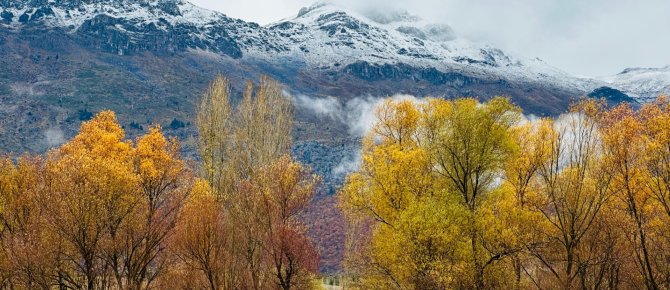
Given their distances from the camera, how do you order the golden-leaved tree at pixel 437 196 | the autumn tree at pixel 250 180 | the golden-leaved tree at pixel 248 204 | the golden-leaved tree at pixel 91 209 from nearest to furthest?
the golden-leaved tree at pixel 437 196, the golden-leaved tree at pixel 91 209, the golden-leaved tree at pixel 248 204, the autumn tree at pixel 250 180

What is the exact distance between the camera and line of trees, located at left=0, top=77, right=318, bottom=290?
100ft

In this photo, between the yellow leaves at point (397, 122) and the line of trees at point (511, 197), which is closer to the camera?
the line of trees at point (511, 197)

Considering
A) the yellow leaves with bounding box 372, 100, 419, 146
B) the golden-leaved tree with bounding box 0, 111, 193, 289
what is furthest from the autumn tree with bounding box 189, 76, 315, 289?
the yellow leaves with bounding box 372, 100, 419, 146

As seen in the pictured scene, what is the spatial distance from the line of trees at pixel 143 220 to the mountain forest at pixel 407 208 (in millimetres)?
127

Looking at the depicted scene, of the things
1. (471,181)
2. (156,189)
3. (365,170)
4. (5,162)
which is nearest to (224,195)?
(156,189)

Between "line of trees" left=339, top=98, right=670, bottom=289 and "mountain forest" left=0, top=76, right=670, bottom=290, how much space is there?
11 centimetres

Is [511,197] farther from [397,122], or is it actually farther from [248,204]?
[248,204]

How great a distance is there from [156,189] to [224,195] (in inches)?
209

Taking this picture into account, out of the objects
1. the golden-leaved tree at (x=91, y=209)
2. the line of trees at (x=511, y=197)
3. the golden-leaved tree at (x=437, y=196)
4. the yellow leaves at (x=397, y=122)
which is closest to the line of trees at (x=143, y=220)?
the golden-leaved tree at (x=91, y=209)

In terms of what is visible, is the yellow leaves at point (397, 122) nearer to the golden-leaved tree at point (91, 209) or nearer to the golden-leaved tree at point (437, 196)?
the golden-leaved tree at point (437, 196)

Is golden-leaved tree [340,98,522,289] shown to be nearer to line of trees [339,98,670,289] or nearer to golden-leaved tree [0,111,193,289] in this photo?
line of trees [339,98,670,289]

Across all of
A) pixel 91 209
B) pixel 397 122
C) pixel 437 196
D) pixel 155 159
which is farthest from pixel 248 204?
pixel 437 196

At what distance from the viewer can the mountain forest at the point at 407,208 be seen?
29.4 meters

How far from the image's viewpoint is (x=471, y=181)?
3384 cm
